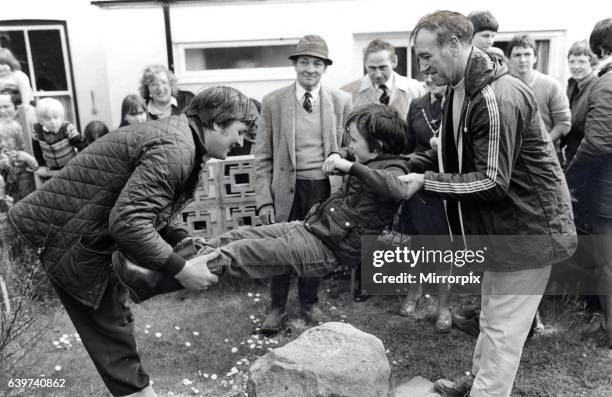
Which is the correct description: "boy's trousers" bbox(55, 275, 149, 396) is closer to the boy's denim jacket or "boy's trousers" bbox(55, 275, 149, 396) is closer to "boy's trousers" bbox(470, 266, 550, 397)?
the boy's denim jacket

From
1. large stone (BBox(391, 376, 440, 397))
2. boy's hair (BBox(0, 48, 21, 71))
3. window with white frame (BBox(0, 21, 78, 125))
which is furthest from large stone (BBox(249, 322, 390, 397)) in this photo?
window with white frame (BBox(0, 21, 78, 125))

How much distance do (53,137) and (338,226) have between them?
3.40 metres

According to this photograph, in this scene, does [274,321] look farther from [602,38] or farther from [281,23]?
[281,23]

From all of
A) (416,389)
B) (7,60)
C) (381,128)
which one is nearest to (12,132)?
(7,60)

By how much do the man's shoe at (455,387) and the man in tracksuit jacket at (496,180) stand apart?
340 millimetres

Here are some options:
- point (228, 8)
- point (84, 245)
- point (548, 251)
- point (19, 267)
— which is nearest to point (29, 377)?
point (19, 267)

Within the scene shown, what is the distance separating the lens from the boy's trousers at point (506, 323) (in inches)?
112

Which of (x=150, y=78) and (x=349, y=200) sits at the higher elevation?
(x=150, y=78)

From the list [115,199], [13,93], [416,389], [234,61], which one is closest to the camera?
[115,199]

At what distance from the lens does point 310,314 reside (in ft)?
14.7

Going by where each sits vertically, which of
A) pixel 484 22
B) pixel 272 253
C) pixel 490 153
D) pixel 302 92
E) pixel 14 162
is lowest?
pixel 272 253

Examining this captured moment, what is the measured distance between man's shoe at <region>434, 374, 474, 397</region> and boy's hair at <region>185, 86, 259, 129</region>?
6.68 feet

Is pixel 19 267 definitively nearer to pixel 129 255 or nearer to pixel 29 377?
pixel 29 377

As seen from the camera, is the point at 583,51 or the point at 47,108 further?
the point at 47,108
